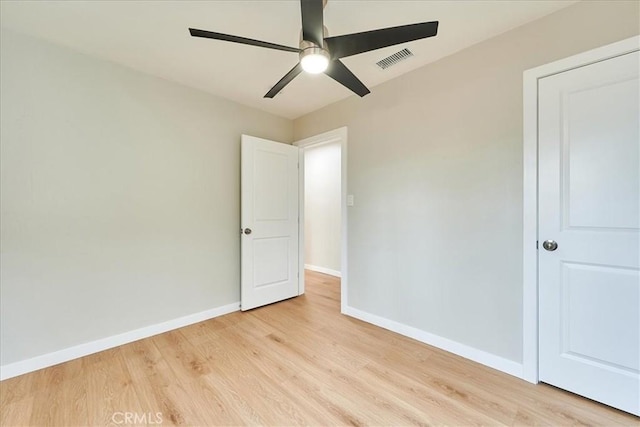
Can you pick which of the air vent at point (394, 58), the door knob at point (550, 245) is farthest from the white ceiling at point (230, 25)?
the door knob at point (550, 245)

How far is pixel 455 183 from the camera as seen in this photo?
2.16m

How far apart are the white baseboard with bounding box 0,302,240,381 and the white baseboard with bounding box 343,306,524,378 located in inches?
64.7

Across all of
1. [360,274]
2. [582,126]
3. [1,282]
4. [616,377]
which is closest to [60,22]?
[1,282]

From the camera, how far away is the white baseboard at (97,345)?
188 cm

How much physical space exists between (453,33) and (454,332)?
2.29m

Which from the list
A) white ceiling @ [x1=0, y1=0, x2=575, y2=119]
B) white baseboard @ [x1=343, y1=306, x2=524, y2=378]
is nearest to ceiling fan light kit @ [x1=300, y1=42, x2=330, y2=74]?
white ceiling @ [x1=0, y1=0, x2=575, y2=119]

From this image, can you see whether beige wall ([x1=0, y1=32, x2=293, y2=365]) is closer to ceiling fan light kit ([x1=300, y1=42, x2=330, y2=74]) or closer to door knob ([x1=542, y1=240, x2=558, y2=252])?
ceiling fan light kit ([x1=300, y1=42, x2=330, y2=74])

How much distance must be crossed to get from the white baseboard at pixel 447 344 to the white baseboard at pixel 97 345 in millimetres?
1645

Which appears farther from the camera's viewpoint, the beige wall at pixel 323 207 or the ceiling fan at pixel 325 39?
the beige wall at pixel 323 207

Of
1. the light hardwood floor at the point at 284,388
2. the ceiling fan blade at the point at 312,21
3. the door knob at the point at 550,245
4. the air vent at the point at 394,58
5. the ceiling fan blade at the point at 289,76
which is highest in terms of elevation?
the air vent at the point at 394,58

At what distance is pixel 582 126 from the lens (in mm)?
1627

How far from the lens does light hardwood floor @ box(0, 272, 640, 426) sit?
4.93 ft

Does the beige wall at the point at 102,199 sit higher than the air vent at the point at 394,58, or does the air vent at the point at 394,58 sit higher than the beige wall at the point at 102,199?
the air vent at the point at 394,58

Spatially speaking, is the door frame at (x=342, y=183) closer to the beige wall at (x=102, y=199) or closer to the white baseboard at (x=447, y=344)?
the white baseboard at (x=447, y=344)
